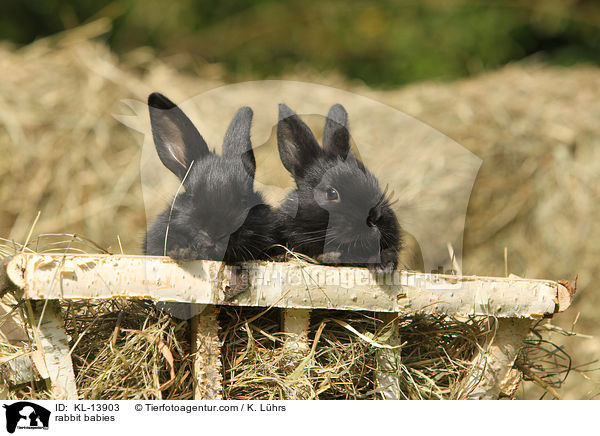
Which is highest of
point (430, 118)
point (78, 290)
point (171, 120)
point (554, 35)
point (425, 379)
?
point (554, 35)

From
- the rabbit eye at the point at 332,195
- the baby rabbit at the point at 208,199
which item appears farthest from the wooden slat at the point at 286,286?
the rabbit eye at the point at 332,195

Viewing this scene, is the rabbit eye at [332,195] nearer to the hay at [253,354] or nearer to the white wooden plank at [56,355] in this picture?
the hay at [253,354]

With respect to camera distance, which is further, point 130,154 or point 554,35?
point 554,35

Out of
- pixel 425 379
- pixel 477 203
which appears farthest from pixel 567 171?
pixel 425 379

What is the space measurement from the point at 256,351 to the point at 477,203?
310cm

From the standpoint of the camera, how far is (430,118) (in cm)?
501

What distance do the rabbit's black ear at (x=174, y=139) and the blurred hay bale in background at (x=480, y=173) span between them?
102 inches

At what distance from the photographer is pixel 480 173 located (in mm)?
4723

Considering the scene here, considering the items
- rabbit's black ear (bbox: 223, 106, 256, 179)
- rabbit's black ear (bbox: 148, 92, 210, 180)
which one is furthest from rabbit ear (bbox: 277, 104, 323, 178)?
rabbit's black ear (bbox: 148, 92, 210, 180)

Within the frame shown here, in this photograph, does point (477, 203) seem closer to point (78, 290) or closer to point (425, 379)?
point (425, 379)

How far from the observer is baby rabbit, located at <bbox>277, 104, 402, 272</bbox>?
2047 millimetres

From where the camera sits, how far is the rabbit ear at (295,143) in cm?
219

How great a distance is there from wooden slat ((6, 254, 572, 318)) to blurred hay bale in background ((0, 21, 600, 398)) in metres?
2.57

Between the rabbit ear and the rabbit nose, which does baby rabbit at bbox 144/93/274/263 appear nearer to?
the rabbit ear
